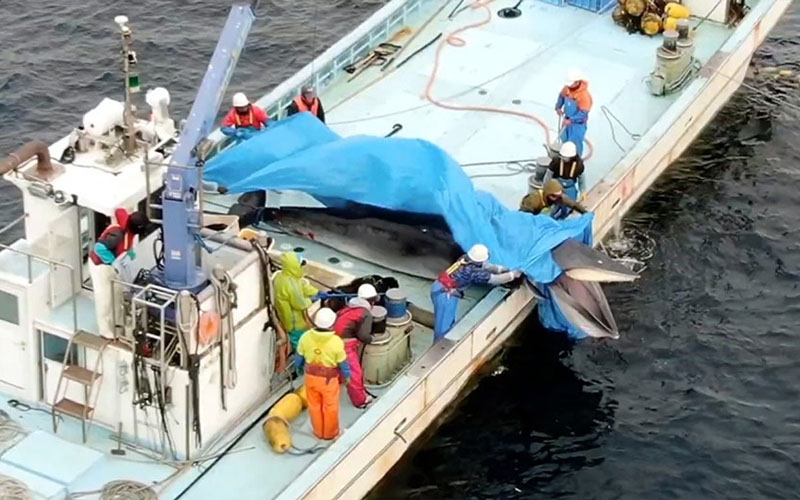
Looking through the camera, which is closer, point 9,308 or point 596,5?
point 9,308

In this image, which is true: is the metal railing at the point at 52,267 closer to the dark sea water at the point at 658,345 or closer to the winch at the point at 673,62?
the dark sea water at the point at 658,345

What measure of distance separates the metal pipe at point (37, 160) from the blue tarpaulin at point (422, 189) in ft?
13.8

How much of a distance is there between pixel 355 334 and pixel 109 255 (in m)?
3.08

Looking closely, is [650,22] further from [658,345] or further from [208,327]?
[208,327]

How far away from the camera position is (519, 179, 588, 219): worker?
2005 centimetres

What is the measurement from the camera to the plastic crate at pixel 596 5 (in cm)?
2653

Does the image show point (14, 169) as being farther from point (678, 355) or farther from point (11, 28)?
point (11, 28)

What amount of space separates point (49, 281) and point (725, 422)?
8491mm

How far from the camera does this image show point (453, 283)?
60.8ft

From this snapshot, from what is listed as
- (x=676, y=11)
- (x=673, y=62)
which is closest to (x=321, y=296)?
(x=673, y=62)

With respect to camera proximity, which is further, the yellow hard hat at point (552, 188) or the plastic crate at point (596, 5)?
the plastic crate at point (596, 5)

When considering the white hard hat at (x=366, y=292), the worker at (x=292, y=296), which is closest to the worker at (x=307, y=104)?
the white hard hat at (x=366, y=292)

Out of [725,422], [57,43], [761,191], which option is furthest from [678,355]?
[57,43]

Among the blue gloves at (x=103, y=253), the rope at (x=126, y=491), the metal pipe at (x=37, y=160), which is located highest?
the metal pipe at (x=37, y=160)
